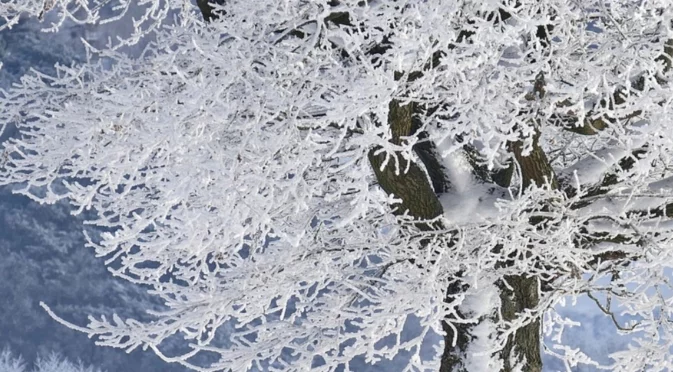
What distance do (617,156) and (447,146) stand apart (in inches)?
36.4

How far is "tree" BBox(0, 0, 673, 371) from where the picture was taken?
3.45 meters

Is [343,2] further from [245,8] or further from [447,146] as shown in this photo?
[447,146]

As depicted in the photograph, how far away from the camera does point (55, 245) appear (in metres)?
26.1

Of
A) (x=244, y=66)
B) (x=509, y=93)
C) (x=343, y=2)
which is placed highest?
(x=343, y=2)

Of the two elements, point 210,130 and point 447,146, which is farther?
point 447,146

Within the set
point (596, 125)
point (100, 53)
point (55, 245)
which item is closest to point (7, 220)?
point (55, 245)

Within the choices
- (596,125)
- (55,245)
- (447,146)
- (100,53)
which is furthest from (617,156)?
(55,245)

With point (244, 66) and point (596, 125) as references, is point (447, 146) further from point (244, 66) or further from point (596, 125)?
point (244, 66)

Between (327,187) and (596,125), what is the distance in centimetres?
178

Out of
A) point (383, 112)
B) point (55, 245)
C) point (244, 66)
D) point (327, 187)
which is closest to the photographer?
point (383, 112)

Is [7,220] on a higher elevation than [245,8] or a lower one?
lower

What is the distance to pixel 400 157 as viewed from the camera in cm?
423

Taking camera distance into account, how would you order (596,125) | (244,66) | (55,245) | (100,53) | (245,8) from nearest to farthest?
(244,66), (245,8), (596,125), (100,53), (55,245)

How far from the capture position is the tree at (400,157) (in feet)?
11.3
